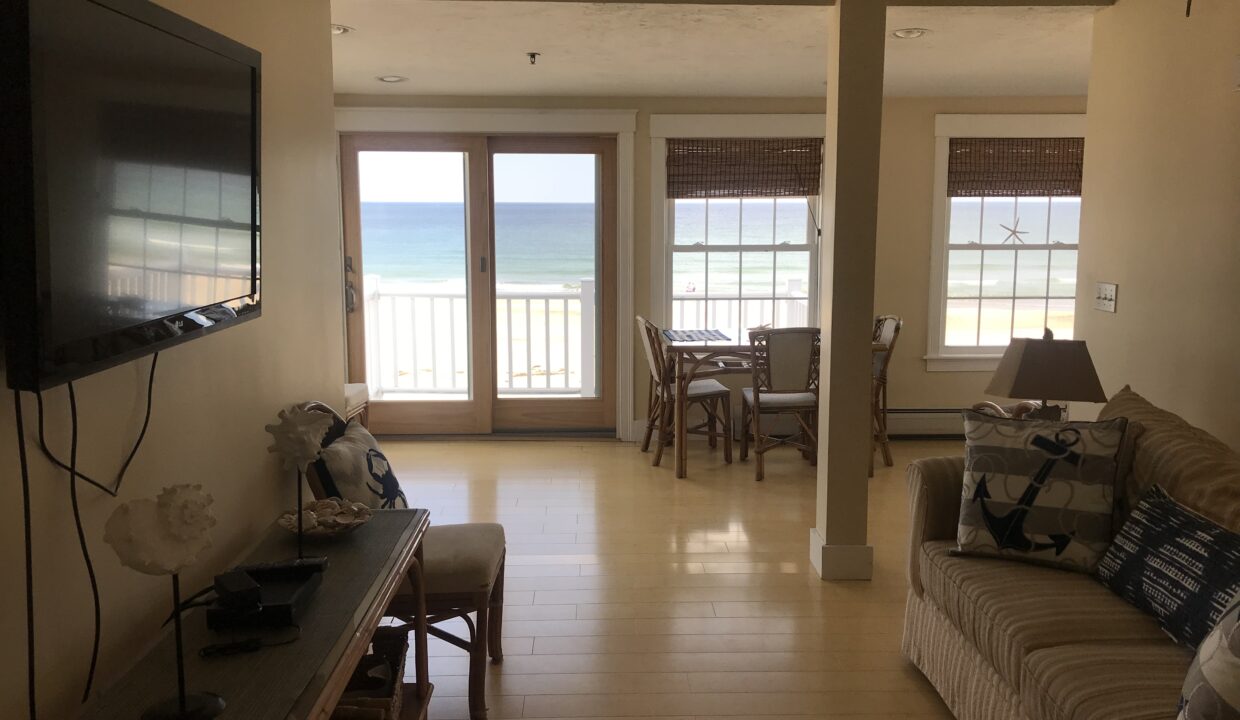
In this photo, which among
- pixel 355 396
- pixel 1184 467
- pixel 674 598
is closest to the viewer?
pixel 1184 467

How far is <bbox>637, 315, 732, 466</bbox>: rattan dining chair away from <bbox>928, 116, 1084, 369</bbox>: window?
5.14 feet

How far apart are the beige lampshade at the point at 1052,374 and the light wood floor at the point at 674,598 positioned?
95cm

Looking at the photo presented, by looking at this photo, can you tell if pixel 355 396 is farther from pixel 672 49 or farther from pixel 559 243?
pixel 672 49

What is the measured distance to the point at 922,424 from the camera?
6273mm

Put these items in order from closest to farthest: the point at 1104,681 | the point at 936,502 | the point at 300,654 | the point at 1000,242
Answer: the point at 300,654 < the point at 1104,681 < the point at 936,502 < the point at 1000,242

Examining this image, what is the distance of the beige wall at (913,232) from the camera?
6016 mm

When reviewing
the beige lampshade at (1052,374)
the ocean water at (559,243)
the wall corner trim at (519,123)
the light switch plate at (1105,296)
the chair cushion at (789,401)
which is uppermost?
the wall corner trim at (519,123)

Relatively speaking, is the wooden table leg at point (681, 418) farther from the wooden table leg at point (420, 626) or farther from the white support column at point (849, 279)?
the wooden table leg at point (420, 626)

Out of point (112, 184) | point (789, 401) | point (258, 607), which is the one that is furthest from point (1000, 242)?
point (112, 184)

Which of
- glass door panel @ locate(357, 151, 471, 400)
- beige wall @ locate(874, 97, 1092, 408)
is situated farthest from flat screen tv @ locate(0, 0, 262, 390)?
beige wall @ locate(874, 97, 1092, 408)

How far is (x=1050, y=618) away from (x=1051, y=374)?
3.55 feet

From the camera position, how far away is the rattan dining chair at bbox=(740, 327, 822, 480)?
521 centimetres

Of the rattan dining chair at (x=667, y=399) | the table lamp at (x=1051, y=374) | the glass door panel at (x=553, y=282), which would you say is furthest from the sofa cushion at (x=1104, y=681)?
the glass door panel at (x=553, y=282)

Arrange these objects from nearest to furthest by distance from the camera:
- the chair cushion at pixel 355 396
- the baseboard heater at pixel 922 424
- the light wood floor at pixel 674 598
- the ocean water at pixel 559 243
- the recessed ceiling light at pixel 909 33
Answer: the light wood floor at pixel 674 598, the recessed ceiling light at pixel 909 33, the chair cushion at pixel 355 396, the ocean water at pixel 559 243, the baseboard heater at pixel 922 424
